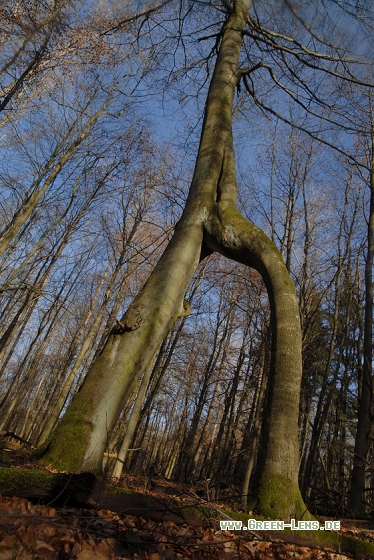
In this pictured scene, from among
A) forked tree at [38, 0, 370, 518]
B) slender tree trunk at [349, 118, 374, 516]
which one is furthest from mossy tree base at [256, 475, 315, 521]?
slender tree trunk at [349, 118, 374, 516]

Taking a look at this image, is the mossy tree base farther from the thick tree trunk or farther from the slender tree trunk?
the slender tree trunk

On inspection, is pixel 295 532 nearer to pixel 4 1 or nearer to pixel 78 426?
pixel 78 426

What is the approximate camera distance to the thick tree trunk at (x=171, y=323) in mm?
2689

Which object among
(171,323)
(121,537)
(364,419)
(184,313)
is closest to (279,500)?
(121,537)

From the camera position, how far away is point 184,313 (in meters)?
3.81

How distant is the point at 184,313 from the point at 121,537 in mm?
2396

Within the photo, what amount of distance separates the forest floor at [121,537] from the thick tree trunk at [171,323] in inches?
26.5

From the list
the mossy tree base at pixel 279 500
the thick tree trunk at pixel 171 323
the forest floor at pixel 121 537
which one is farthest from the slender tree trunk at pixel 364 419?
the forest floor at pixel 121 537

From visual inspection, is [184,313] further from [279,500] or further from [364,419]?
[364,419]

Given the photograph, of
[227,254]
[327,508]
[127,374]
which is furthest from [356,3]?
[327,508]

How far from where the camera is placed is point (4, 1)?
6.43 m

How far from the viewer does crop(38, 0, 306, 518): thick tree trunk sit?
2689 millimetres

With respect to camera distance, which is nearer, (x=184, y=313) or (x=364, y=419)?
(x=184, y=313)

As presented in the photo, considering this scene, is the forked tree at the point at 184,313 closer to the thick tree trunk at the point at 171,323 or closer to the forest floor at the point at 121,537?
the thick tree trunk at the point at 171,323
